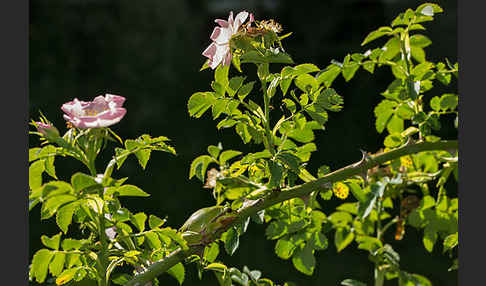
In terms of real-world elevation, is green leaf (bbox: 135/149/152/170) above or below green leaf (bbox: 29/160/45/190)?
above

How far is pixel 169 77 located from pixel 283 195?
14.2ft

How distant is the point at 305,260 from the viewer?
1.04 meters

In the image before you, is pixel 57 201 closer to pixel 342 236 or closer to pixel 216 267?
pixel 216 267

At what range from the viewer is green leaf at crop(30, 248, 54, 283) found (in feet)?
2.54

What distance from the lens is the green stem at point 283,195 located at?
812 millimetres

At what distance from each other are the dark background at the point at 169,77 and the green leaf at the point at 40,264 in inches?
69.0

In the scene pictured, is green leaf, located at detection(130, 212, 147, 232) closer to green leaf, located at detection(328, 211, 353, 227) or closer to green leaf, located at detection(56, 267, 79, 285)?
green leaf, located at detection(56, 267, 79, 285)

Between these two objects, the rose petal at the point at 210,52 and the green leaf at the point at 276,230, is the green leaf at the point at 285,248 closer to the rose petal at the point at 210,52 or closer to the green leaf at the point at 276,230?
the green leaf at the point at 276,230

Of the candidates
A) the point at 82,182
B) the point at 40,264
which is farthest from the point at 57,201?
the point at 40,264

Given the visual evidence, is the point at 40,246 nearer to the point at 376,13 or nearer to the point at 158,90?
the point at 158,90

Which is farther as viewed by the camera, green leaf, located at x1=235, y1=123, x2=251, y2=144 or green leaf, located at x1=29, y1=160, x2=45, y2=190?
green leaf, located at x1=235, y1=123, x2=251, y2=144

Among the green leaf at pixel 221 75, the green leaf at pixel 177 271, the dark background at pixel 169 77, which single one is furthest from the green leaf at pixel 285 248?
the dark background at pixel 169 77

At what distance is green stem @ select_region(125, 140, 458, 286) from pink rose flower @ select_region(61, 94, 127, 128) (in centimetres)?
22

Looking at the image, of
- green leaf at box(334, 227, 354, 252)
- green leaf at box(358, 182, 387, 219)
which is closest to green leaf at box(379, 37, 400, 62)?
green leaf at box(358, 182, 387, 219)
